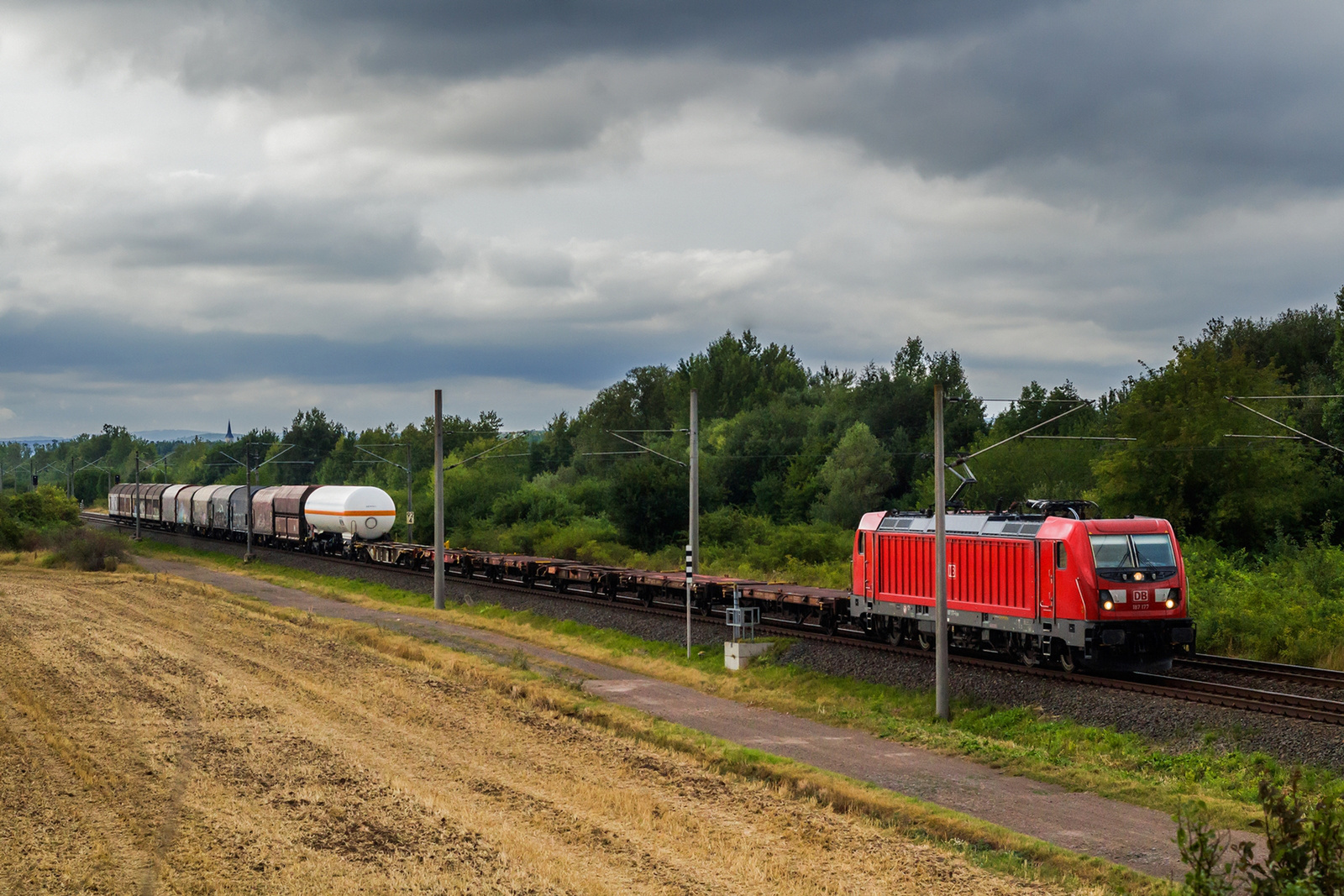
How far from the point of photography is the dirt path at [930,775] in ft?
49.7

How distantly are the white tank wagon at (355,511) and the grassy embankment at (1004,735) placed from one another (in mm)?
28078

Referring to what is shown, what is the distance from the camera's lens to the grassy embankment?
17516 millimetres

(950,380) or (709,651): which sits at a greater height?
(950,380)

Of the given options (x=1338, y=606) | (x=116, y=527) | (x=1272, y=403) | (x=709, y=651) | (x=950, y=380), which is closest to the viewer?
(x=1338, y=606)

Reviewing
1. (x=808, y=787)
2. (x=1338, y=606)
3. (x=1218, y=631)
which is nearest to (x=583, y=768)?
(x=808, y=787)

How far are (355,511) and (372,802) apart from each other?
4643cm

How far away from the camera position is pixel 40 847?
1418cm

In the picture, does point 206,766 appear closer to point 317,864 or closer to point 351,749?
point 351,749

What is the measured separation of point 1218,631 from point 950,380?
2175 inches

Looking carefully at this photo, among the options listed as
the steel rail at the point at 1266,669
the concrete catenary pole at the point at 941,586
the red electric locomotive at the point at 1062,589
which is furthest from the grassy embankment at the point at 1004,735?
the steel rail at the point at 1266,669

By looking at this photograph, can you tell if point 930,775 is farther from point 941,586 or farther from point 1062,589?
point 1062,589

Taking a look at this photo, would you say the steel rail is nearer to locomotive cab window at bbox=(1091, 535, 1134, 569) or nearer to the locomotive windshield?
the locomotive windshield

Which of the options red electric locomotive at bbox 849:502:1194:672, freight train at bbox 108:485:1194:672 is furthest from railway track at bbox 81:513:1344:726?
red electric locomotive at bbox 849:502:1194:672

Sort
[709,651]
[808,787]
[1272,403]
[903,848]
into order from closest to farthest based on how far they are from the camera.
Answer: [903,848] → [808,787] → [709,651] → [1272,403]
